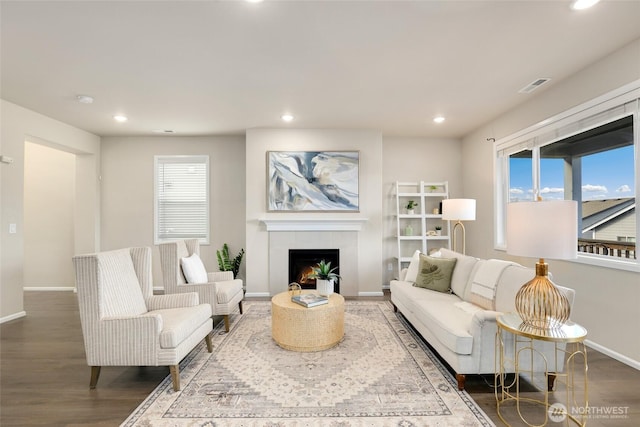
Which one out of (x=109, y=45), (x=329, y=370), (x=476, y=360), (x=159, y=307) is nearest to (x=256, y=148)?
(x=109, y=45)

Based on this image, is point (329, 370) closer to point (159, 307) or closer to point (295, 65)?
point (159, 307)

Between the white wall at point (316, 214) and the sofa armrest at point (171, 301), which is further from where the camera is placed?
the white wall at point (316, 214)

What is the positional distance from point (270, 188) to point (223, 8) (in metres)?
3.08

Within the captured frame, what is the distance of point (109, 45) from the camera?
2.61m

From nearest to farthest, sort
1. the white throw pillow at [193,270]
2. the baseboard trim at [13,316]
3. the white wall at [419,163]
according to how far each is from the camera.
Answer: the white throw pillow at [193,270] < the baseboard trim at [13,316] < the white wall at [419,163]

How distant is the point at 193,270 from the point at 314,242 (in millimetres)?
2044

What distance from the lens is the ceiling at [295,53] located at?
7.21 feet

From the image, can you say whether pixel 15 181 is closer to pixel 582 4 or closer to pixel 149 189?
pixel 149 189

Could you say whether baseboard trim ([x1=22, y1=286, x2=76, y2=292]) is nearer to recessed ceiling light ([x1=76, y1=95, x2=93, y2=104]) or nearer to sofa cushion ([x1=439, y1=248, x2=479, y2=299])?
recessed ceiling light ([x1=76, y1=95, x2=93, y2=104])

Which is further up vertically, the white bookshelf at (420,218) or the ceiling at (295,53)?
the ceiling at (295,53)

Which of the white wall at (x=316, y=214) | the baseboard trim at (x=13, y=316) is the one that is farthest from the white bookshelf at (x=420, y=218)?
the baseboard trim at (x=13, y=316)

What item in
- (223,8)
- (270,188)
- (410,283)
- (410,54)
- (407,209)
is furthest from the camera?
(407,209)

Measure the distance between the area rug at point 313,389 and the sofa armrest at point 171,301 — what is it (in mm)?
477

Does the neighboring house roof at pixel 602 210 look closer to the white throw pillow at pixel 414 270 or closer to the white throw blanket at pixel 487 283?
the white throw blanket at pixel 487 283
